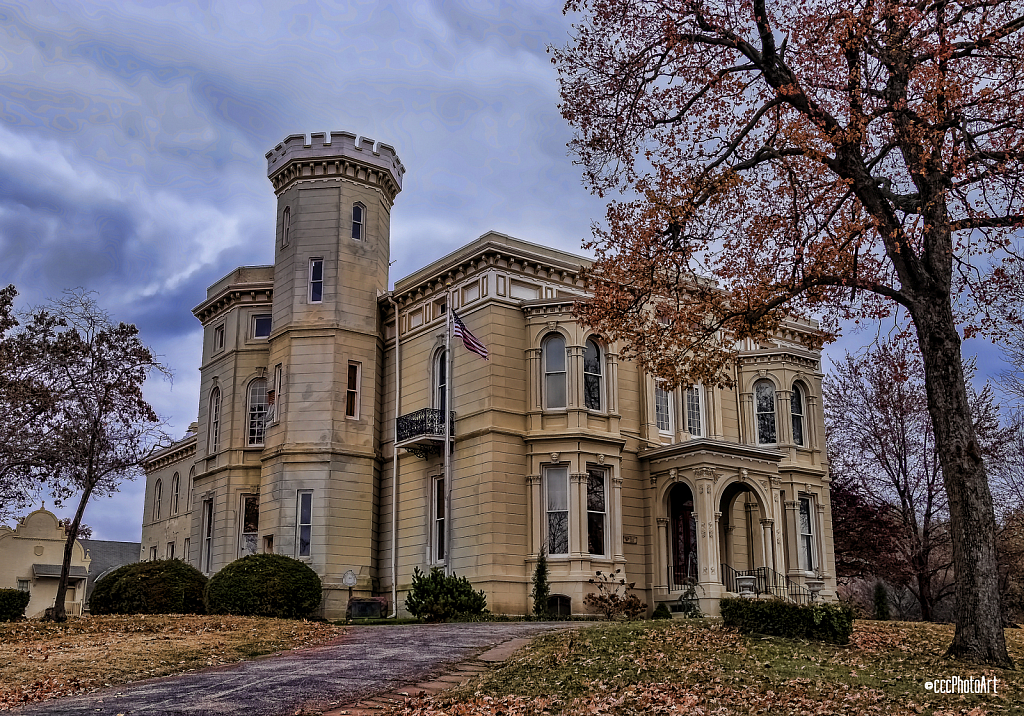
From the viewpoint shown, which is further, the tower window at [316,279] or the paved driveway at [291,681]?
the tower window at [316,279]

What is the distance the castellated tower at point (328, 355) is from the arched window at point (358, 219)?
0.03m

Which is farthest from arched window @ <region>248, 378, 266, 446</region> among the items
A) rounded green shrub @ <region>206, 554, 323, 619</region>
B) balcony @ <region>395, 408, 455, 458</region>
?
rounded green shrub @ <region>206, 554, 323, 619</region>

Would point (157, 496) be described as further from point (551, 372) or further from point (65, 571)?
point (551, 372)

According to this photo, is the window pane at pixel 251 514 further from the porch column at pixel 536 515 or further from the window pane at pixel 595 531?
the window pane at pixel 595 531

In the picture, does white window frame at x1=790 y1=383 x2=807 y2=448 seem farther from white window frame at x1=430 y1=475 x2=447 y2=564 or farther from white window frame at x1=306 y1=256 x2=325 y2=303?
white window frame at x1=306 y1=256 x2=325 y2=303

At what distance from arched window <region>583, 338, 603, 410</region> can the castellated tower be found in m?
7.01

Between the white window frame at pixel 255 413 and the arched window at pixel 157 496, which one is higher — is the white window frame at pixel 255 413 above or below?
above

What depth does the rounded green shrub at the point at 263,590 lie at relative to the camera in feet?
75.6

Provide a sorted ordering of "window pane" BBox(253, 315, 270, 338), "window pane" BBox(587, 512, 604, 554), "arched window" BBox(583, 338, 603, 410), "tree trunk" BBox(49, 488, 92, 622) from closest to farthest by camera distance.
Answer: "tree trunk" BBox(49, 488, 92, 622) < "window pane" BBox(587, 512, 604, 554) < "arched window" BBox(583, 338, 603, 410) < "window pane" BBox(253, 315, 270, 338)

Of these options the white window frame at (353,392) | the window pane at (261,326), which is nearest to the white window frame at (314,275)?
the white window frame at (353,392)

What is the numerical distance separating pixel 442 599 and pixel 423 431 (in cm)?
598

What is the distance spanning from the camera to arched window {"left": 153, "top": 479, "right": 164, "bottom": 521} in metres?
45.5

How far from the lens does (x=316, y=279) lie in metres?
30.8

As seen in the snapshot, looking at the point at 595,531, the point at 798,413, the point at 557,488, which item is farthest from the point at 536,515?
the point at 798,413
